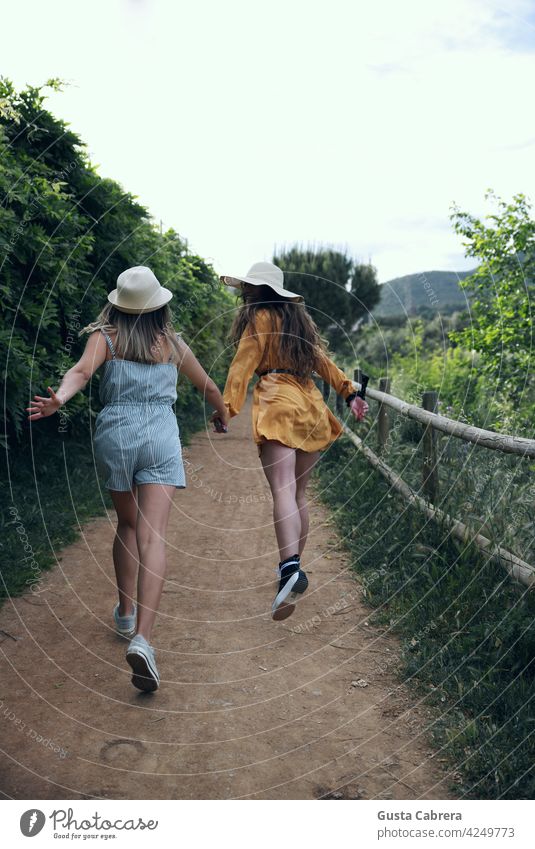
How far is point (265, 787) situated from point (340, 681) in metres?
1.03

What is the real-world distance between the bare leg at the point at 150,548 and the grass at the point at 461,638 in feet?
4.22

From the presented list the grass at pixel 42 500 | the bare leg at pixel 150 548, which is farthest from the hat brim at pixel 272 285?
the grass at pixel 42 500

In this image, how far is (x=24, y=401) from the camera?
217 inches

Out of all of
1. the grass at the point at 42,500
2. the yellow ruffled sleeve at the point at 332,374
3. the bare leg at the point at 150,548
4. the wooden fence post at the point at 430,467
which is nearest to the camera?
the bare leg at the point at 150,548

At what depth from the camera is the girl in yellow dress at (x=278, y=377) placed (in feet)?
14.1

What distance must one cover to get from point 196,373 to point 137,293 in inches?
21.2

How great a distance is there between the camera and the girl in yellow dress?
14.1 ft

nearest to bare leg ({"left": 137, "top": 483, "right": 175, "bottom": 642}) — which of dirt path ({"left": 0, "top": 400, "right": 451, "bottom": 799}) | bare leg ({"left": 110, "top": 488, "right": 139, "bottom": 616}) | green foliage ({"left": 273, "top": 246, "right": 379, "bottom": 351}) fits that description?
bare leg ({"left": 110, "top": 488, "right": 139, "bottom": 616})

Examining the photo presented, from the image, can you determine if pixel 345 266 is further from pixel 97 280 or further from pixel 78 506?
pixel 78 506

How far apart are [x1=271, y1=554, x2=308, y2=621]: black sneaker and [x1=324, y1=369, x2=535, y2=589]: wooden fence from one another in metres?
1.07

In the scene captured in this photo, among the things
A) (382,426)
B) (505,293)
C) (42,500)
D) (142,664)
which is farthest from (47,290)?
(505,293)

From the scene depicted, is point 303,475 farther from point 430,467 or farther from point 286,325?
point 430,467

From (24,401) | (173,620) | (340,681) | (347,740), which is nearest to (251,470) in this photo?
(24,401)

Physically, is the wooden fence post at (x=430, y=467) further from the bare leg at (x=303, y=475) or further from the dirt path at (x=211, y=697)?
the bare leg at (x=303, y=475)
